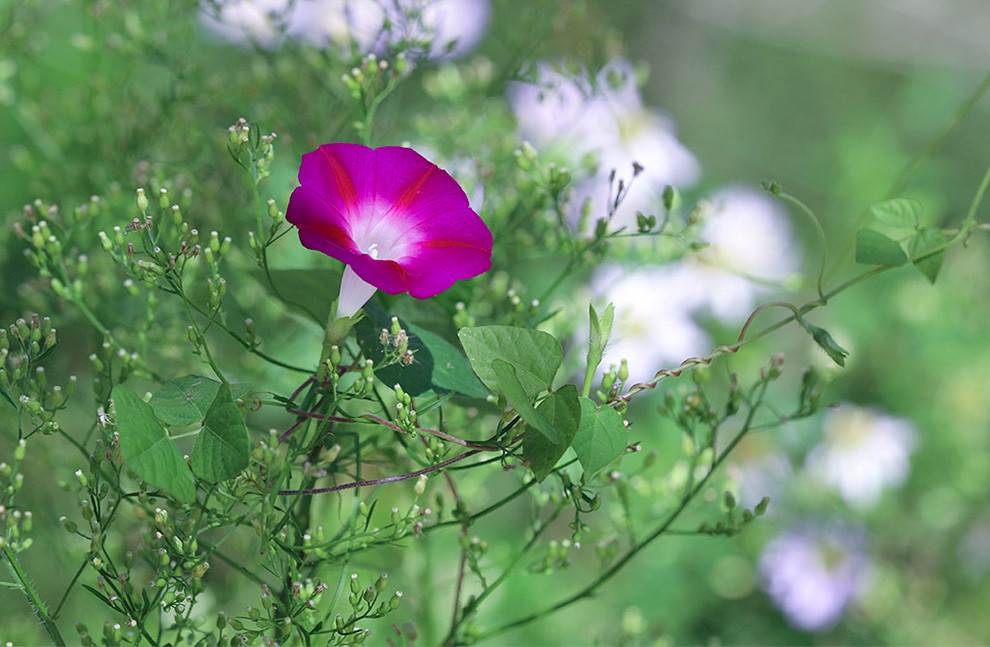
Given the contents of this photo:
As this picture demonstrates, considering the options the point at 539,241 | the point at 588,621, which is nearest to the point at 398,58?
the point at 539,241

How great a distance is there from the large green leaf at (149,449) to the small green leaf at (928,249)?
1.28ft

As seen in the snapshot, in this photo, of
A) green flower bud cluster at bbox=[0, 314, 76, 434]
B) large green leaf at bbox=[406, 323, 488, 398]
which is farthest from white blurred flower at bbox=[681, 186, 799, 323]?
green flower bud cluster at bbox=[0, 314, 76, 434]

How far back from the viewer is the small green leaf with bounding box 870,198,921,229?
0.48 metres

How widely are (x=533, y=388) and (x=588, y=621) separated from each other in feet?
3.21

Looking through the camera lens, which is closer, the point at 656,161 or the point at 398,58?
the point at 398,58

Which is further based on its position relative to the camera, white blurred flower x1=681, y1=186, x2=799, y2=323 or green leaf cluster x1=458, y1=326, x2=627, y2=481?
white blurred flower x1=681, y1=186, x2=799, y2=323

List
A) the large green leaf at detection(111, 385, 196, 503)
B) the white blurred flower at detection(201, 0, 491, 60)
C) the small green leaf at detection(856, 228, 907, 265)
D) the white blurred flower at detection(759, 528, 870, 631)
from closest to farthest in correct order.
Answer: the large green leaf at detection(111, 385, 196, 503) < the small green leaf at detection(856, 228, 907, 265) < the white blurred flower at detection(201, 0, 491, 60) < the white blurred flower at detection(759, 528, 870, 631)

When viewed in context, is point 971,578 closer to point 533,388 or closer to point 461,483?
point 461,483

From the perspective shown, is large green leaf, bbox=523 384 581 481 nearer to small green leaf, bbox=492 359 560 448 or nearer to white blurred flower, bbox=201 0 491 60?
small green leaf, bbox=492 359 560 448

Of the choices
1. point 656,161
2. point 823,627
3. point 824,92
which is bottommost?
point 823,627

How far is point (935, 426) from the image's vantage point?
4.75 ft

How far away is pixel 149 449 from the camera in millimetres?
357

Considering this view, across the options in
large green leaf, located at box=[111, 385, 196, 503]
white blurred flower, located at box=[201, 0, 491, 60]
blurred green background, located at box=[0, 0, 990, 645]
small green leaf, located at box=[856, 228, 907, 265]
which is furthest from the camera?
blurred green background, located at box=[0, 0, 990, 645]

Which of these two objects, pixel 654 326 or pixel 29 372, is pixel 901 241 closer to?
pixel 29 372
